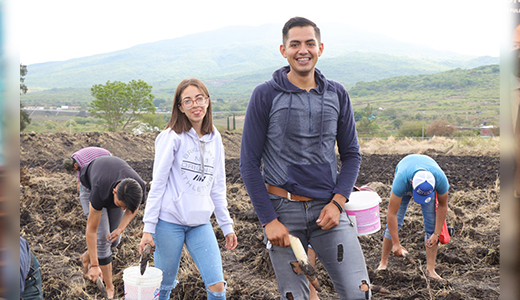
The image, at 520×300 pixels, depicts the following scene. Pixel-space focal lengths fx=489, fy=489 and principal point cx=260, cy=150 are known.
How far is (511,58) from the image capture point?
1.08m

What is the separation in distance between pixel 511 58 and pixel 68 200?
26.2 ft

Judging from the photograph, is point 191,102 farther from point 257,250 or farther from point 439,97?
point 439,97

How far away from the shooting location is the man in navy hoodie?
94.6 inches

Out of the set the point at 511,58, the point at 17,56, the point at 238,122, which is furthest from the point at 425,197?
the point at 238,122

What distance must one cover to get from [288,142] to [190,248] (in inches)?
44.6

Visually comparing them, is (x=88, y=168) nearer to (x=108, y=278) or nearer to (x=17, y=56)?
(x=108, y=278)

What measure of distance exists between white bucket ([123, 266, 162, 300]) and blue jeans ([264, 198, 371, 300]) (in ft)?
3.12

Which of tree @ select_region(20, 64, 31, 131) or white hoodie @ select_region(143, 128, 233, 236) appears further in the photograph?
tree @ select_region(20, 64, 31, 131)

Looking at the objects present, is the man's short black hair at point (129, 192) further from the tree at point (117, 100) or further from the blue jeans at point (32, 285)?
the tree at point (117, 100)

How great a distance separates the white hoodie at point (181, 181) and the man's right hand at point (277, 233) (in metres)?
0.84

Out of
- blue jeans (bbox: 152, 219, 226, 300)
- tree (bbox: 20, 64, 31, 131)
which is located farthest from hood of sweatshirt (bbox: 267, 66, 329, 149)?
tree (bbox: 20, 64, 31, 131)

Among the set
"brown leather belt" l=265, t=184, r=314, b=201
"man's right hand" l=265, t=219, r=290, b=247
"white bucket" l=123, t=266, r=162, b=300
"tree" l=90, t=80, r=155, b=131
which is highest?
"tree" l=90, t=80, r=155, b=131

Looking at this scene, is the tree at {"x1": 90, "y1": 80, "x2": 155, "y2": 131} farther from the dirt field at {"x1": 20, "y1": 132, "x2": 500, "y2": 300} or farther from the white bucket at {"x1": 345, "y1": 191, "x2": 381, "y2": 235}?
the white bucket at {"x1": 345, "y1": 191, "x2": 381, "y2": 235}

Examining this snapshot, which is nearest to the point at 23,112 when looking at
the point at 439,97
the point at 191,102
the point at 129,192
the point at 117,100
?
the point at 129,192
